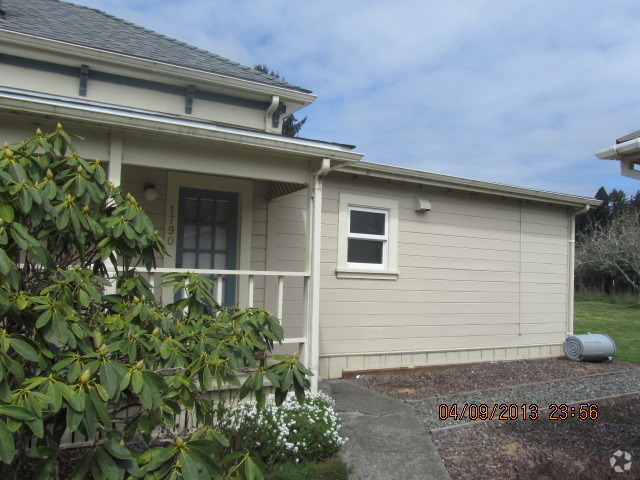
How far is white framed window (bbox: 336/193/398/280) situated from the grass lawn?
6.06m

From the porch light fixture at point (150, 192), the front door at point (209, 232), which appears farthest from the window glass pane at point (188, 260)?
the porch light fixture at point (150, 192)

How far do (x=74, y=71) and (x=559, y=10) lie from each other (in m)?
6.73

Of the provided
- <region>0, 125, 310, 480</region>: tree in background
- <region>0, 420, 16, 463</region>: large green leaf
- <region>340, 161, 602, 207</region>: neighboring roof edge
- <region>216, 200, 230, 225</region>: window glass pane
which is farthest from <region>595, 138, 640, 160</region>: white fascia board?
<region>0, 420, 16, 463</region>: large green leaf

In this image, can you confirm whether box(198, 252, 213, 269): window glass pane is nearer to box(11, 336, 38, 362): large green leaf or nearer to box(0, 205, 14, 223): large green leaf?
box(0, 205, 14, 223): large green leaf

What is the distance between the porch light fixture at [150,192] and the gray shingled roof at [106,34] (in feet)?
6.94

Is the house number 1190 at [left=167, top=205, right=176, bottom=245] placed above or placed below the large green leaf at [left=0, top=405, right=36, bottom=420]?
above

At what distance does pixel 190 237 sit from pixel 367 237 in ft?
8.49

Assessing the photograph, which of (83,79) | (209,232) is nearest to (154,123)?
(209,232)

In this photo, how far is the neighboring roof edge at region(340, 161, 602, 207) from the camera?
773 centimetres

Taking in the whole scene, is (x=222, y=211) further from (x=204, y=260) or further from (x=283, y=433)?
(x=283, y=433)

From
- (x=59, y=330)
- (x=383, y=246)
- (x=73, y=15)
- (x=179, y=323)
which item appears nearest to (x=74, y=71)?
(x=73, y=15)

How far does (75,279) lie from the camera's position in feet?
8.90

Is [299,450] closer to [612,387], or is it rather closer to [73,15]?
[612,387]

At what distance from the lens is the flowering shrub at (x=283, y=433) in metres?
4.12
